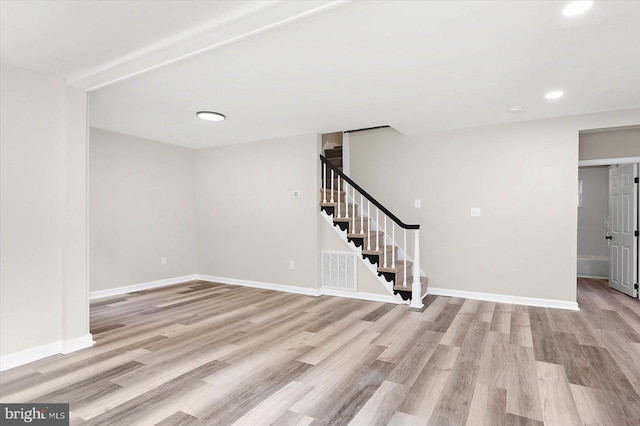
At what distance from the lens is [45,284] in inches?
109

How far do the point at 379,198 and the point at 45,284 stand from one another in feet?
13.7

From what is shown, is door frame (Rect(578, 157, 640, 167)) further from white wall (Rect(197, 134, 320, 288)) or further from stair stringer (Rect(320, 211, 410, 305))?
white wall (Rect(197, 134, 320, 288))

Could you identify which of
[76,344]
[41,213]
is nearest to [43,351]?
[76,344]

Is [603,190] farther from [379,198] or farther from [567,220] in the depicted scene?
[379,198]

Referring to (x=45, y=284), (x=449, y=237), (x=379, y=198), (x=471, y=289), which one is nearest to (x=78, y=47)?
(x=45, y=284)

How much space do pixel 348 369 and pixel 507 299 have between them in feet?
9.70

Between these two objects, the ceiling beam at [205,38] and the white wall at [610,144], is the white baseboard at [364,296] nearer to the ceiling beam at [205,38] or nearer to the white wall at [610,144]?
the white wall at [610,144]

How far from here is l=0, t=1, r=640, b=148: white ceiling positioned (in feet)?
6.50

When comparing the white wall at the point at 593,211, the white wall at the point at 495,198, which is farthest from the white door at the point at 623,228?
the white wall at the point at 593,211

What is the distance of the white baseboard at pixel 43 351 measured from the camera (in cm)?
255

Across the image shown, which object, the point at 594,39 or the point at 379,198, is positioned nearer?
the point at 594,39

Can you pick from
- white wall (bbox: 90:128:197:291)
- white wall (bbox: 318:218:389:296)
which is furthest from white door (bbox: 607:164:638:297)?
white wall (bbox: 90:128:197:291)

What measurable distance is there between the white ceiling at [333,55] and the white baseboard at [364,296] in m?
2.38

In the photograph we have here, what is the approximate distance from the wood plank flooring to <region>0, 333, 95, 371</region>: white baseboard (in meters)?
0.07
